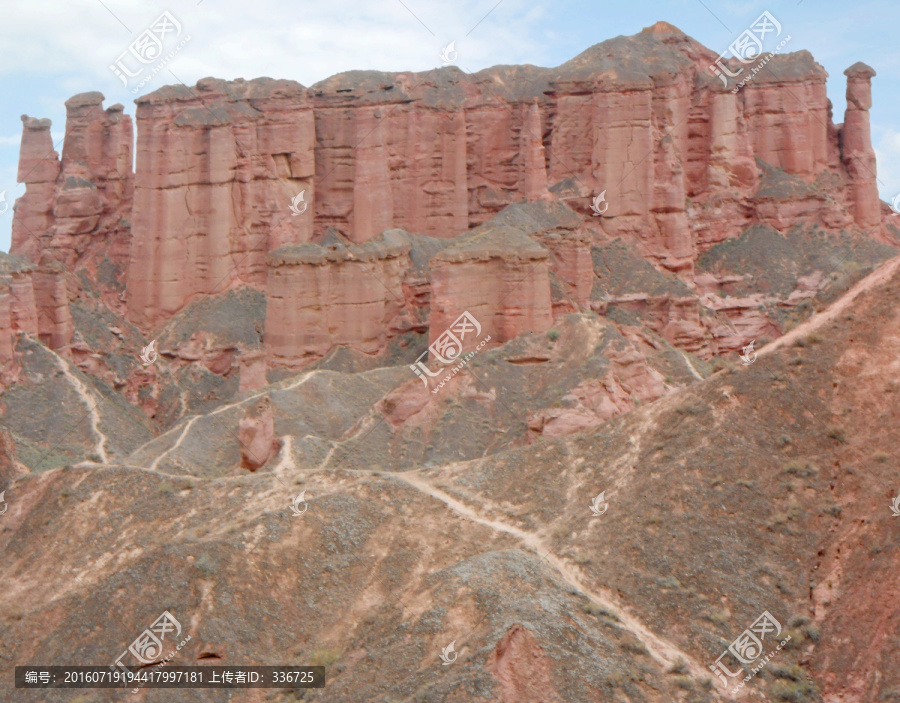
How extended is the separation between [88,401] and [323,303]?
1104 cm

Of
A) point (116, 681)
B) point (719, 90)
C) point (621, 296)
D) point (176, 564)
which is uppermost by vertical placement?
point (719, 90)

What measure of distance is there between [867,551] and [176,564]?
12373 mm

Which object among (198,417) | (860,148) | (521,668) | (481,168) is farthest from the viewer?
(860,148)

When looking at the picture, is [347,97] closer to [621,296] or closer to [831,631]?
[621,296]

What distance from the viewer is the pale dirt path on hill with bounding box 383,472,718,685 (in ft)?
71.8

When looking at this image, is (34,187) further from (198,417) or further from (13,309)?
(198,417)

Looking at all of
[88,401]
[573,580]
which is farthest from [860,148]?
[573,580]

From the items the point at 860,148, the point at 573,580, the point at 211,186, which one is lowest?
the point at 573,580

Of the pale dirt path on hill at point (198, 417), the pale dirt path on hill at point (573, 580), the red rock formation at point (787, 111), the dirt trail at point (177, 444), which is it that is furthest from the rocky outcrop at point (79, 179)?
the pale dirt path on hill at point (573, 580)

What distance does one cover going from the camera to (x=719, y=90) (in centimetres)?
7000

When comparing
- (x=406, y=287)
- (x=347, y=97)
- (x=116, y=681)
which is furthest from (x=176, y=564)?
(x=347, y=97)

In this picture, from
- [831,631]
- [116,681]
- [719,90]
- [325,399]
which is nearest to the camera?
[831,631]

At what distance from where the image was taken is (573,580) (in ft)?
78.1

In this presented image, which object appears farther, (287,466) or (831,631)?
(287,466)
